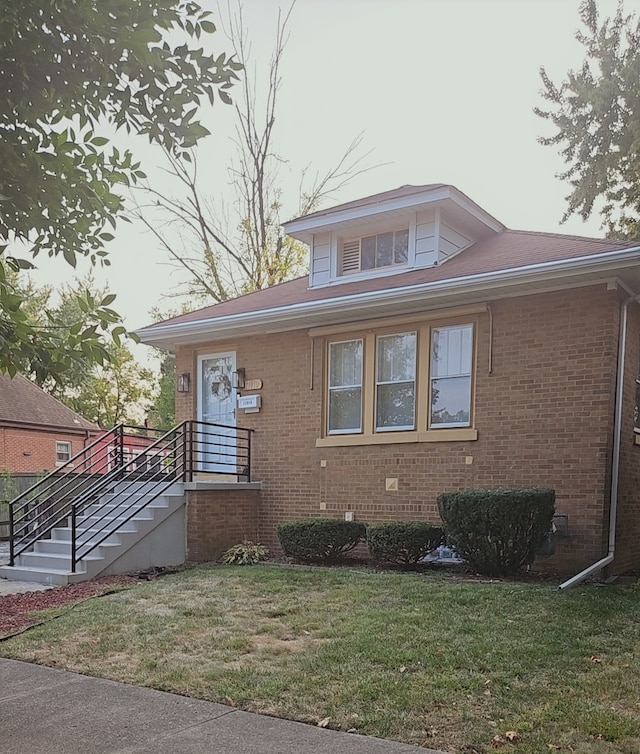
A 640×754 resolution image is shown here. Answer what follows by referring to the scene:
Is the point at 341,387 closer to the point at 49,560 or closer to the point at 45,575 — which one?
the point at 49,560

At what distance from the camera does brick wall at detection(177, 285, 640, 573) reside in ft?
26.4

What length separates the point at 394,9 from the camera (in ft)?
20.1

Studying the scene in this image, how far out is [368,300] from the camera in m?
9.41

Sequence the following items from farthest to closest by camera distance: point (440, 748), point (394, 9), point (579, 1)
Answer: point (579, 1)
point (394, 9)
point (440, 748)

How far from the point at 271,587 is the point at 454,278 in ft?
14.5

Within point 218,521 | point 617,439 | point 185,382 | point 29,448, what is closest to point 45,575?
point 218,521

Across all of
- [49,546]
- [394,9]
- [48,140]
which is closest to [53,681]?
[48,140]

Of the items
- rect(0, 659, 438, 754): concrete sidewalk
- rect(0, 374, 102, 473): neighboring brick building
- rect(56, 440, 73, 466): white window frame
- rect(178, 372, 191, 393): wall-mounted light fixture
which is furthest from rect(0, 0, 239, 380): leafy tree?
rect(56, 440, 73, 466): white window frame

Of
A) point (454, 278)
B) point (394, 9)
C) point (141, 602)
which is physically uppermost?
point (394, 9)

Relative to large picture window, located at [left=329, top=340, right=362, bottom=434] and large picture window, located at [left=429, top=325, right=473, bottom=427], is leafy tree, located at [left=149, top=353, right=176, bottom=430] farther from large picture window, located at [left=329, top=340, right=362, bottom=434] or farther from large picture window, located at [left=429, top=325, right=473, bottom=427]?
large picture window, located at [left=429, top=325, right=473, bottom=427]

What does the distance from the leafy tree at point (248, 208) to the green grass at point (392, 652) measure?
1767 cm

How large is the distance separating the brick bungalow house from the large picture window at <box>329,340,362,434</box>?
0.07ft

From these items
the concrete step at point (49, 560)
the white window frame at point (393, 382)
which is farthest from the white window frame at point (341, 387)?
the concrete step at point (49, 560)

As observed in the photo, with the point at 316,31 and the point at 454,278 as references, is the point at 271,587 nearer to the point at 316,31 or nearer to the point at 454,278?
the point at 454,278
